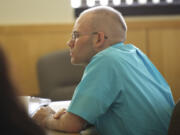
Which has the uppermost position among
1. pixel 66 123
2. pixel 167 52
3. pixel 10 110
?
pixel 10 110

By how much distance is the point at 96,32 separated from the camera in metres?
1.42

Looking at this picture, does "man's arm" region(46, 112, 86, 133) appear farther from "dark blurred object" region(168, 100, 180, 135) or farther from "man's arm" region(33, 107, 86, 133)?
"dark blurred object" region(168, 100, 180, 135)

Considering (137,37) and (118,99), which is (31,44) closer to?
(137,37)

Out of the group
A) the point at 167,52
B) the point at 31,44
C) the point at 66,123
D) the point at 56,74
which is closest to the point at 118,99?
the point at 66,123

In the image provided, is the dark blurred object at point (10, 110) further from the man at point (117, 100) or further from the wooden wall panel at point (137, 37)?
the wooden wall panel at point (137, 37)

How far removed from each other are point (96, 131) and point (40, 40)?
225 centimetres

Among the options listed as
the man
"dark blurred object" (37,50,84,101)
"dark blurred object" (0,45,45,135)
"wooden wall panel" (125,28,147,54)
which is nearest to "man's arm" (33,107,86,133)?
the man

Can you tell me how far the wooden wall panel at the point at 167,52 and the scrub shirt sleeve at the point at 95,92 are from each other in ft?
7.91

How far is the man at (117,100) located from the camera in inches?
45.7

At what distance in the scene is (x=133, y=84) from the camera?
1.24 meters

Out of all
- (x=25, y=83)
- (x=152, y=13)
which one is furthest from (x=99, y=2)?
(x=25, y=83)

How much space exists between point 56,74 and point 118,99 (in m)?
1.75

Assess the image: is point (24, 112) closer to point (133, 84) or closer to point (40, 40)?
point (133, 84)

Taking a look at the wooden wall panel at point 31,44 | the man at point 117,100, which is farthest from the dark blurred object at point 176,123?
the wooden wall panel at point 31,44
